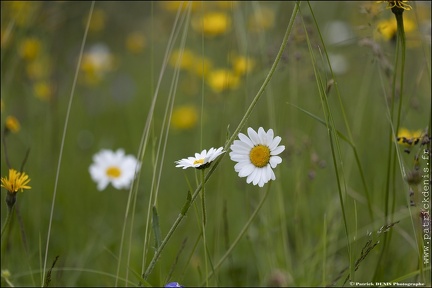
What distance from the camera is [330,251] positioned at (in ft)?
4.70

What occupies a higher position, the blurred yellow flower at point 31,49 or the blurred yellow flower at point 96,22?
the blurred yellow flower at point 96,22

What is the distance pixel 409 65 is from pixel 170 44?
2.14 meters

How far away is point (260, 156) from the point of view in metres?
0.85

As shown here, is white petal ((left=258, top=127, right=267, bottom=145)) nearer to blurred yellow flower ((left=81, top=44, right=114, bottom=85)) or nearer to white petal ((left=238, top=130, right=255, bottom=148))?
white petal ((left=238, top=130, right=255, bottom=148))

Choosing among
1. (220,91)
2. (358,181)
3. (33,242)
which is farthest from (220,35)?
(33,242)

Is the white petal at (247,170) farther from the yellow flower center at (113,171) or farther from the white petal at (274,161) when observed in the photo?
the yellow flower center at (113,171)

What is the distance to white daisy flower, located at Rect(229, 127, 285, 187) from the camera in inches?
33.1

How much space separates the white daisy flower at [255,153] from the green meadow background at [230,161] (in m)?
0.02

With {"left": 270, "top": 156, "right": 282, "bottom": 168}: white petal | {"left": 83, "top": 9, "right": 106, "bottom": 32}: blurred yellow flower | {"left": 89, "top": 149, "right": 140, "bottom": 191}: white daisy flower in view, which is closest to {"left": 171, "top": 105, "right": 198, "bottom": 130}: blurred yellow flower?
{"left": 83, "top": 9, "right": 106, "bottom": 32}: blurred yellow flower

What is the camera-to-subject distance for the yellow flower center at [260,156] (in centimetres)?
85

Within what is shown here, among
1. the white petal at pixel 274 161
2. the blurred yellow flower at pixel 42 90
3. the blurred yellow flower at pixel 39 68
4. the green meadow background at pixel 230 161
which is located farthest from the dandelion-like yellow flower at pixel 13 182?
the blurred yellow flower at pixel 39 68

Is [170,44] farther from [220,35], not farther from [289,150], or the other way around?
[220,35]

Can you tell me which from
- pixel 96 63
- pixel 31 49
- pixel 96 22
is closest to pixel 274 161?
pixel 31 49

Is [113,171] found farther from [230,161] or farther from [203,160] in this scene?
[203,160]
